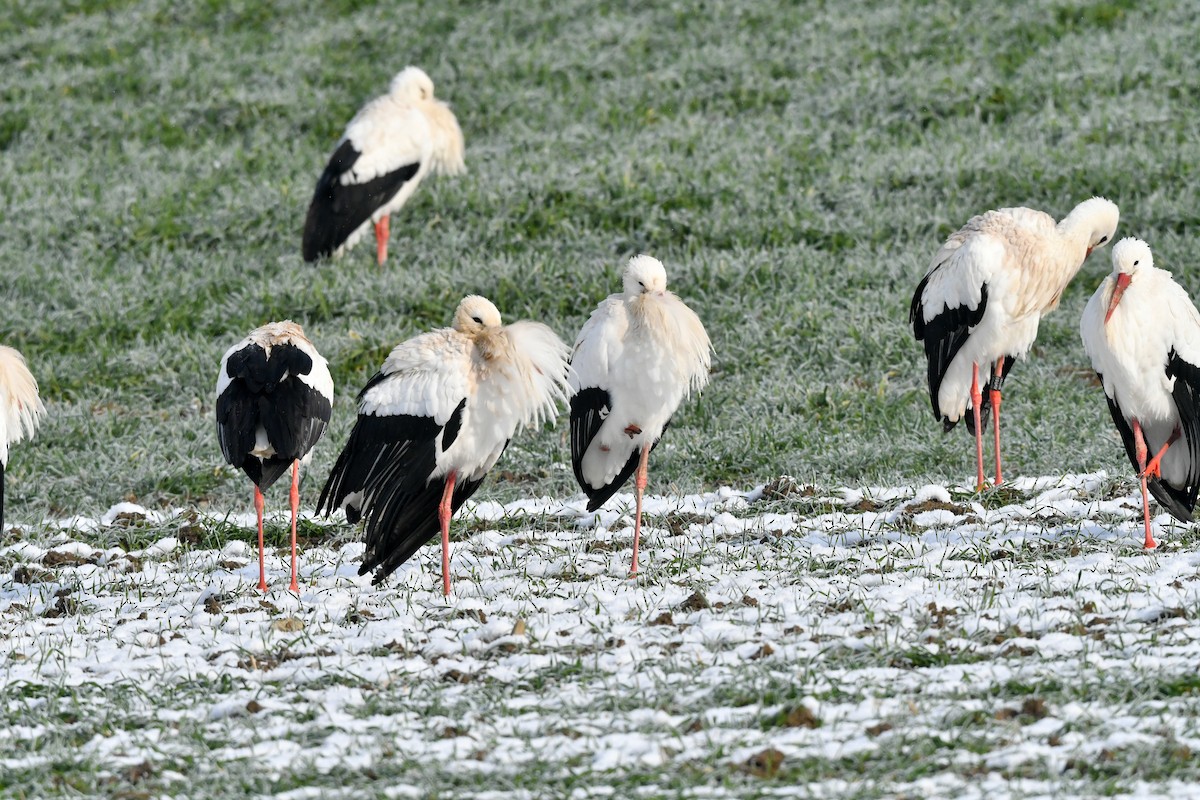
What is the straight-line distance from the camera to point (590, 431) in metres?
6.84

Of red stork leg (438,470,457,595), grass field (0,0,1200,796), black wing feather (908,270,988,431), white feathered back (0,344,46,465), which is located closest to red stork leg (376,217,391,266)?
grass field (0,0,1200,796)

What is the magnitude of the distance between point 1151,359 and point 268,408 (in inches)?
146

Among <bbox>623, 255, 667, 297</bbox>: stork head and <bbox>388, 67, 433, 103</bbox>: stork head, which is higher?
<bbox>388, 67, 433, 103</bbox>: stork head

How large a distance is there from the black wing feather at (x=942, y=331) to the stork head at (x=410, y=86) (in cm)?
707

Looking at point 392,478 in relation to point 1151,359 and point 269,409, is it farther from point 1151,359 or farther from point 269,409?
point 1151,359

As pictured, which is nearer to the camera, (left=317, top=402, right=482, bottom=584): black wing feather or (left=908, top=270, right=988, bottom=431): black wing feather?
(left=317, top=402, right=482, bottom=584): black wing feather

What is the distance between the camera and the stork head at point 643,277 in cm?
652

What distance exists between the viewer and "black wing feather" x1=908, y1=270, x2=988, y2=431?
7723mm

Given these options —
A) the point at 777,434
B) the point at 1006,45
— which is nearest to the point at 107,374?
the point at 777,434

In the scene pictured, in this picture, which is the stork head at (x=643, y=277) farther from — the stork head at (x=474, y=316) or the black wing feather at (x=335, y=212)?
the black wing feather at (x=335, y=212)

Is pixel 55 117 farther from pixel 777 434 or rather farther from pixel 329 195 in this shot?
pixel 777 434

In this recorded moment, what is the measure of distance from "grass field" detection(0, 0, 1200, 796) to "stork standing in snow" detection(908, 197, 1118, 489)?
20.8 inches

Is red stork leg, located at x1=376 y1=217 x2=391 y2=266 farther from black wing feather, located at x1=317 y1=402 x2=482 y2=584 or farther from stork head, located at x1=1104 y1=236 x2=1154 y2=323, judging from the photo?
stork head, located at x1=1104 y1=236 x2=1154 y2=323

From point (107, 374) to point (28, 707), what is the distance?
6.04m
